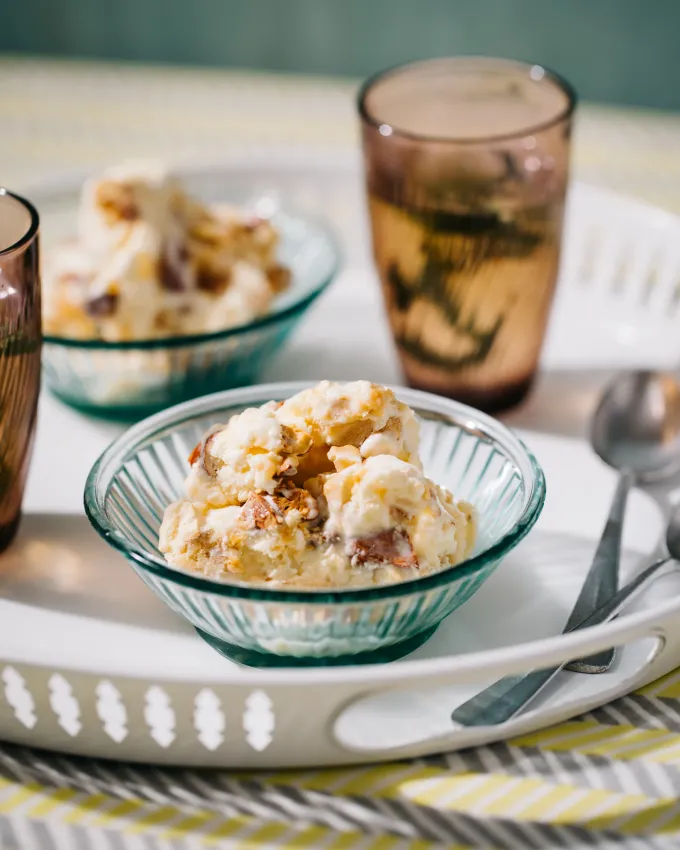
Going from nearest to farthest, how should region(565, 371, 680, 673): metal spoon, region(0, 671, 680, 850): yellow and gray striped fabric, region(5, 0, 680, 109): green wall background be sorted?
region(0, 671, 680, 850): yellow and gray striped fabric, region(565, 371, 680, 673): metal spoon, region(5, 0, 680, 109): green wall background

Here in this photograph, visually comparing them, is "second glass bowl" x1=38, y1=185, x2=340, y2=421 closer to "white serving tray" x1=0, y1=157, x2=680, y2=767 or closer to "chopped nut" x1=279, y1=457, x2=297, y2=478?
"white serving tray" x1=0, y1=157, x2=680, y2=767

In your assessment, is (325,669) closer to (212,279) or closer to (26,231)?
(26,231)

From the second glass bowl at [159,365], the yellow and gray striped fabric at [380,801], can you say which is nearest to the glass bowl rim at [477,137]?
the second glass bowl at [159,365]

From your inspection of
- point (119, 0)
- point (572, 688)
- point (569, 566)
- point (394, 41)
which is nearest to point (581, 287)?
point (569, 566)

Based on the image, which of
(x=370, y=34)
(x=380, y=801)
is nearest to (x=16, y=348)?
(x=380, y=801)

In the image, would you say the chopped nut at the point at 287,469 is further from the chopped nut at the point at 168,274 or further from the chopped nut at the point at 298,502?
the chopped nut at the point at 168,274

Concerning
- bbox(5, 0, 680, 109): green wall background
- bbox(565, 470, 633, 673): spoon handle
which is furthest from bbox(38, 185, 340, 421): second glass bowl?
bbox(5, 0, 680, 109): green wall background

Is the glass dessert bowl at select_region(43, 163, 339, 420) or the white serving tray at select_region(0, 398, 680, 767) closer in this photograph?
the white serving tray at select_region(0, 398, 680, 767)
